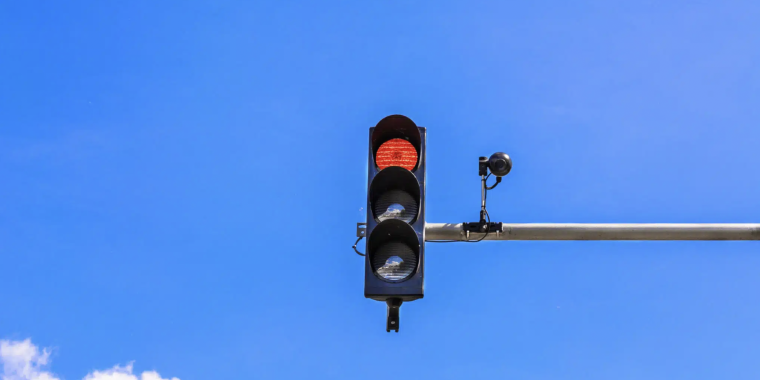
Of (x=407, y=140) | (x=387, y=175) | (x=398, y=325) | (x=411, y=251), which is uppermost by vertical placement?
(x=407, y=140)

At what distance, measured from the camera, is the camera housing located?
527 centimetres

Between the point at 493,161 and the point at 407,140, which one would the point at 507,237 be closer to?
the point at 493,161

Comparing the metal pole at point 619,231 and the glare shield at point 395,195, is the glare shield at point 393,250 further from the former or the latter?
the metal pole at point 619,231

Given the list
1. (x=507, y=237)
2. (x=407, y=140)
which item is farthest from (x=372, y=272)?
(x=507, y=237)

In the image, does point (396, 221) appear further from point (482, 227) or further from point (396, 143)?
point (482, 227)

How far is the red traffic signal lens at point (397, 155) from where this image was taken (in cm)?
462

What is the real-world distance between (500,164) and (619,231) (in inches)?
35.6

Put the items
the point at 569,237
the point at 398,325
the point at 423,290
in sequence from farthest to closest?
the point at 569,237
the point at 398,325
the point at 423,290

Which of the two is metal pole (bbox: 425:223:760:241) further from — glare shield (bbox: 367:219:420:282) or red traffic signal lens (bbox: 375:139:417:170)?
glare shield (bbox: 367:219:420:282)

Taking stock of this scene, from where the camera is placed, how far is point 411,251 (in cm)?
436

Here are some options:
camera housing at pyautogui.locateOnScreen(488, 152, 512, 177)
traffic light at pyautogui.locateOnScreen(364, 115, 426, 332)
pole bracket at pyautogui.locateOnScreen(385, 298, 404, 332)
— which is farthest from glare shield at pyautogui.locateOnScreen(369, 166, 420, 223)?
camera housing at pyautogui.locateOnScreen(488, 152, 512, 177)

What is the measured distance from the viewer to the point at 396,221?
14.0 ft

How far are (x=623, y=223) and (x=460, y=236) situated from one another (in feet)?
3.58

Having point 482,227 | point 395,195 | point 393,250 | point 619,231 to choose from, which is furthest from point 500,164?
point 393,250
